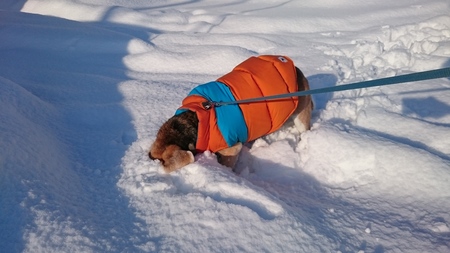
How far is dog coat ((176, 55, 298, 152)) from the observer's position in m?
3.16

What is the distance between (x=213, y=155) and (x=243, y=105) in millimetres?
517

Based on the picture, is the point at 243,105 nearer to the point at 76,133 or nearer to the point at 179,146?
the point at 179,146

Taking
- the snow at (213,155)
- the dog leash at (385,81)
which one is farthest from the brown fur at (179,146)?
the dog leash at (385,81)

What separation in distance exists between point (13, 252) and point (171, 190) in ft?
3.74

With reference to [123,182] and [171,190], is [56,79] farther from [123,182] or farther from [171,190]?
[171,190]

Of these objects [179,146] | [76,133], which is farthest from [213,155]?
[76,133]

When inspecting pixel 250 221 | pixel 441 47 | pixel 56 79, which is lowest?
pixel 56 79

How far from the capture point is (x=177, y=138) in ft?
10.2

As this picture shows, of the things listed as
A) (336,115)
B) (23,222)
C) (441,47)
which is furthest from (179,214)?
(441,47)

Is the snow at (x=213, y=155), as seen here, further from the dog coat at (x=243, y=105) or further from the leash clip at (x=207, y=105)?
the leash clip at (x=207, y=105)

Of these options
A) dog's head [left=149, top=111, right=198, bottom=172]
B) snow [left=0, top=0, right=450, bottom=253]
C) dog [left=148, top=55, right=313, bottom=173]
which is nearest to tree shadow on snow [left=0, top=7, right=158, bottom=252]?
snow [left=0, top=0, right=450, bottom=253]

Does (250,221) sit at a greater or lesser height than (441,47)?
lesser

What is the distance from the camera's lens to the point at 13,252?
1995 millimetres

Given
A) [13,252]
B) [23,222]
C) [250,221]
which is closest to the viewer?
[13,252]
